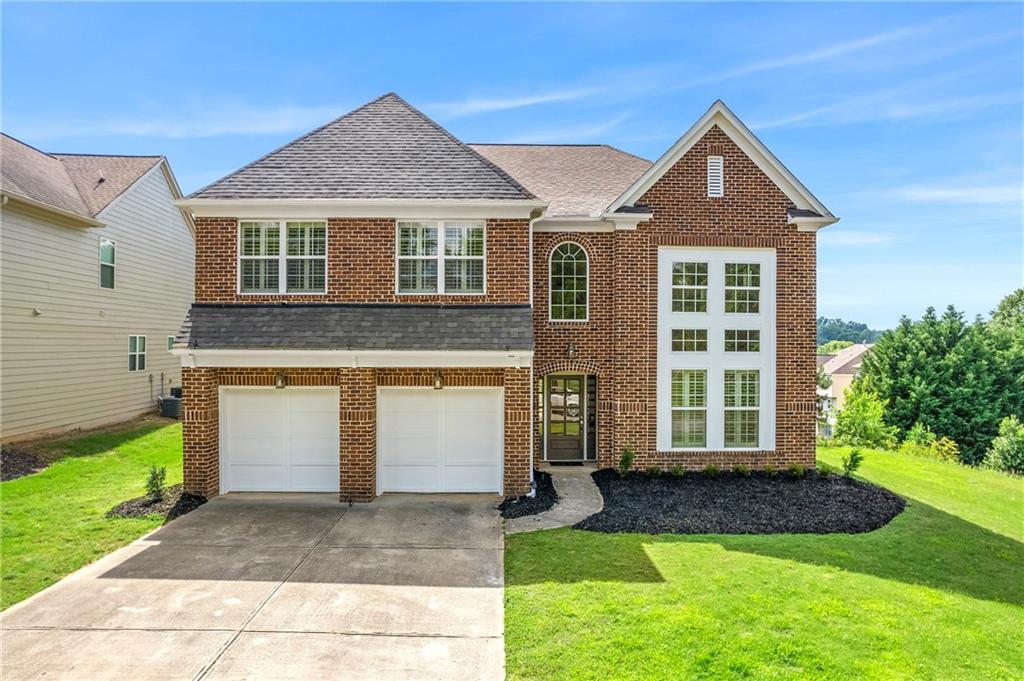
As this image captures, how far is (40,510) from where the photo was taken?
374 inches

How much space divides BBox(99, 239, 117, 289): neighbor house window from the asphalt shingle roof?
404 inches

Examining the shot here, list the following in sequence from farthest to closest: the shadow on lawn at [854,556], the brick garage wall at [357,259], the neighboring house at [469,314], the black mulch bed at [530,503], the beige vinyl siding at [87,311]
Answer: the beige vinyl siding at [87,311] → the brick garage wall at [357,259] → the neighboring house at [469,314] → the black mulch bed at [530,503] → the shadow on lawn at [854,556]

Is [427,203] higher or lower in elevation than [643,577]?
higher

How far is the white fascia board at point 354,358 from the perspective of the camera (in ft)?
32.5

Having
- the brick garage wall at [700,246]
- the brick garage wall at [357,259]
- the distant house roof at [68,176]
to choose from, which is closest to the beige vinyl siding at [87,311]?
the distant house roof at [68,176]

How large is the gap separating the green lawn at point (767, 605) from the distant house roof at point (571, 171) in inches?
304

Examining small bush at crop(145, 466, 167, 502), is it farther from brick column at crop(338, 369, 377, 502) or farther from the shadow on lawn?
the shadow on lawn

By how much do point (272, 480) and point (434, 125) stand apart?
27.6 ft

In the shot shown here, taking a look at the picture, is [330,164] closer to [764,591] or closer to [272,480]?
[272,480]

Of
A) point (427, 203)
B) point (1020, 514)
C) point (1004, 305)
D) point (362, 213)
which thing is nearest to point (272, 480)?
point (362, 213)

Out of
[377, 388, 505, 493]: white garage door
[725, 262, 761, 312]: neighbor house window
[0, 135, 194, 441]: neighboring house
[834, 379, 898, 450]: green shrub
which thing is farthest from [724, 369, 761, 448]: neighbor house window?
[0, 135, 194, 441]: neighboring house

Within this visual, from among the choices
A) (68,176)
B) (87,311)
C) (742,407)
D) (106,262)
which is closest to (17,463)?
(87,311)

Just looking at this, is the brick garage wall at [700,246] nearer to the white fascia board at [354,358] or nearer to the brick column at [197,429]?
the white fascia board at [354,358]

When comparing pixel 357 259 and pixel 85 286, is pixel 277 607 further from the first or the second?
pixel 85 286
